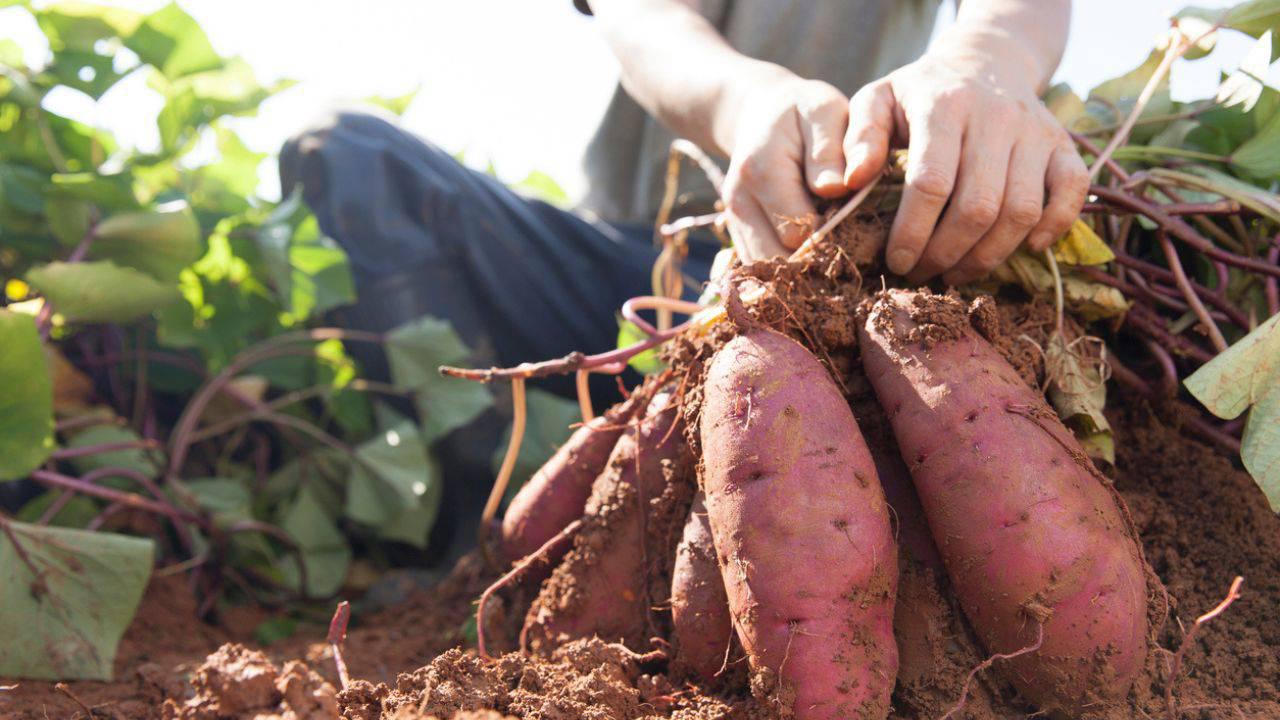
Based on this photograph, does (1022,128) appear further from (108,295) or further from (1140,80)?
(108,295)

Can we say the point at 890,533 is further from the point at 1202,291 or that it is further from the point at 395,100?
the point at 395,100

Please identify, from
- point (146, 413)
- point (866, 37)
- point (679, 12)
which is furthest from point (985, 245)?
point (146, 413)

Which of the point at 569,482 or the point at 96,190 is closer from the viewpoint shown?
the point at 569,482

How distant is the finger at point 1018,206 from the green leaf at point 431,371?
4.25ft

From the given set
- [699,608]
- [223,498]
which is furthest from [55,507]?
[699,608]

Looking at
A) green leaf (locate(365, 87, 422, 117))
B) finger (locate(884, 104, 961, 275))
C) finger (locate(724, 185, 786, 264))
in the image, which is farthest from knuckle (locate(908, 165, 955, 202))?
green leaf (locate(365, 87, 422, 117))

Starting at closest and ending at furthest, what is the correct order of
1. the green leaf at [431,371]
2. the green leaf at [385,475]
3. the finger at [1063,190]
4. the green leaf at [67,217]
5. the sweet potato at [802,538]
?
the sweet potato at [802,538]
the finger at [1063,190]
the green leaf at [67,217]
the green leaf at [385,475]
the green leaf at [431,371]

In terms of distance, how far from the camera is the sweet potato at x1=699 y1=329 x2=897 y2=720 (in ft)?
3.00

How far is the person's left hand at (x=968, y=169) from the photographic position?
43.0 inches

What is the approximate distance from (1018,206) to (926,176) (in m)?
0.13

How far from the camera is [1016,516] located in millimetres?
948

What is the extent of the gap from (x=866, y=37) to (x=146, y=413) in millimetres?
2135

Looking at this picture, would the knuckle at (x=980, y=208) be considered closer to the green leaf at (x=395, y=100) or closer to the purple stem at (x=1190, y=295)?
the purple stem at (x=1190, y=295)

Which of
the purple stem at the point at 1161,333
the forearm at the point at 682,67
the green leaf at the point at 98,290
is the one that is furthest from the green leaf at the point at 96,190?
the purple stem at the point at 1161,333
